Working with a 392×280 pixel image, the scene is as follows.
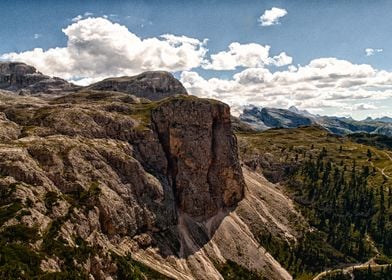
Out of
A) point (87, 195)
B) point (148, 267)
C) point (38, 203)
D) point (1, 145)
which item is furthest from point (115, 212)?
point (1, 145)

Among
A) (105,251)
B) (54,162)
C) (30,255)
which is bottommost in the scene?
(105,251)

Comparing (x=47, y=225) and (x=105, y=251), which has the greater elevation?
(x=47, y=225)


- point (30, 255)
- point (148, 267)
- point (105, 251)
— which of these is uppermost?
point (30, 255)

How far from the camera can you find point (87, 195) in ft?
611

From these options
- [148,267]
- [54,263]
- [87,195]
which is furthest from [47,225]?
[148,267]

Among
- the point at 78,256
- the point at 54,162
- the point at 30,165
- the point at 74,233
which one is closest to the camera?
the point at 78,256

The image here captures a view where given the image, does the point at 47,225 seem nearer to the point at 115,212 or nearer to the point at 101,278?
the point at 101,278

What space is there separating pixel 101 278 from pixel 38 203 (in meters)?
37.2

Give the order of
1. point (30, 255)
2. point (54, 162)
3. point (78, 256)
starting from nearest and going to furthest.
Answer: point (30, 255), point (78, 256), point (54, 162)

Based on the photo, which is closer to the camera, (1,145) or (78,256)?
(78,256)

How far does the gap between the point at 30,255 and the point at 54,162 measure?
226 feet

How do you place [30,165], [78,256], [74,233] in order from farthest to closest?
[30,165] < [74,233] < [78,256]

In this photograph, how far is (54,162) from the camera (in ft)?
630

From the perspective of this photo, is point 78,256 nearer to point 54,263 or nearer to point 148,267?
point 54,263
